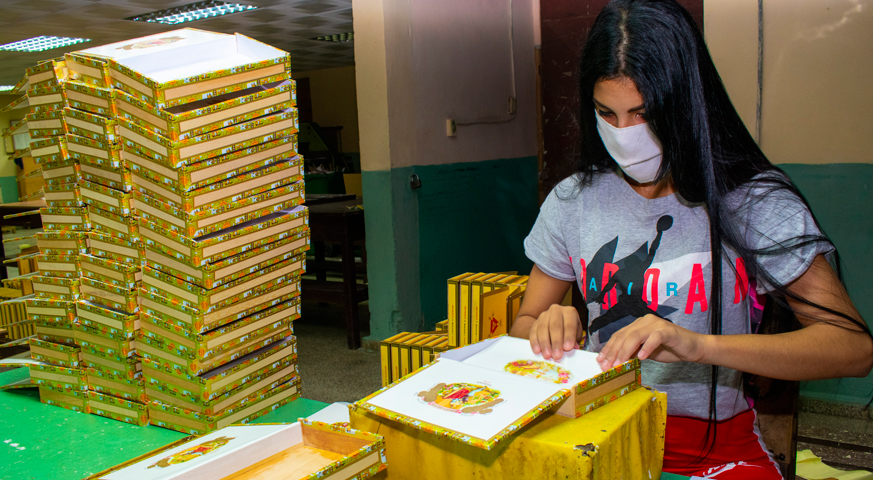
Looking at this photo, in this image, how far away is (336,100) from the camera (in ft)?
38.8

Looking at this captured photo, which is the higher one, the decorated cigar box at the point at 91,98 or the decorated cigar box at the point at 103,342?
the decorated cigar box at the point at 91,98

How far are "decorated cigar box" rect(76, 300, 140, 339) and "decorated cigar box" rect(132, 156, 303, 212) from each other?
282 millimetres

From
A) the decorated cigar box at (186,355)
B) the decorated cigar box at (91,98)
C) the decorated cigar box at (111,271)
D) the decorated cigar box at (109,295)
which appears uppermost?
the decorated cigar box at (91,98)

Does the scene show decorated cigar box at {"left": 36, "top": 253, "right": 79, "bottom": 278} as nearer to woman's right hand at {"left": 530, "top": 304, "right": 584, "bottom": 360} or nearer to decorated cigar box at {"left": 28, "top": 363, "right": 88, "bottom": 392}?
decorated cigar box at {"left": 28, "top": 363, "right": 88, "bottom": 392}

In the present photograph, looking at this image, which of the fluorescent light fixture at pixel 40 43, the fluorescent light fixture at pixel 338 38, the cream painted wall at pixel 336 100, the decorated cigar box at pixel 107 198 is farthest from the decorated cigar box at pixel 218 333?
the cream painted wall at pixel 336 100

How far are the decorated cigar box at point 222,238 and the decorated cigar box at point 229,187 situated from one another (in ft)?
0.21

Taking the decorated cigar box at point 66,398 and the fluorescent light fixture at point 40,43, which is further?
the fluorescent light fixture at point 40,43

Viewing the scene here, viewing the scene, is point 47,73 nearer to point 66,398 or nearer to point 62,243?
point 62,243

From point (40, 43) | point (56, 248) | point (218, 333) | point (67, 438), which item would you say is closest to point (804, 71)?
point (218, 333)

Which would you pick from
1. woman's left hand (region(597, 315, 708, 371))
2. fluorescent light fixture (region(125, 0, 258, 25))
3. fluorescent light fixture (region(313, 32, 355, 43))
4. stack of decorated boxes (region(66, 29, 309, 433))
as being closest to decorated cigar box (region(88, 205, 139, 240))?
stack of decorated boxes (region(66, 29, 309, 433))

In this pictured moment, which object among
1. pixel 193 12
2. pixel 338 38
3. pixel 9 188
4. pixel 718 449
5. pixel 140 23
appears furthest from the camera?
pixel 9 188

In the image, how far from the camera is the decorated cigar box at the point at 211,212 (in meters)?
1.19

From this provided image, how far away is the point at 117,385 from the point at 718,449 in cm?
127

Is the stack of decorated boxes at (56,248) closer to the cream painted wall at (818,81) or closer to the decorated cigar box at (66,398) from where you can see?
the decorated cigar box at (66,398)
